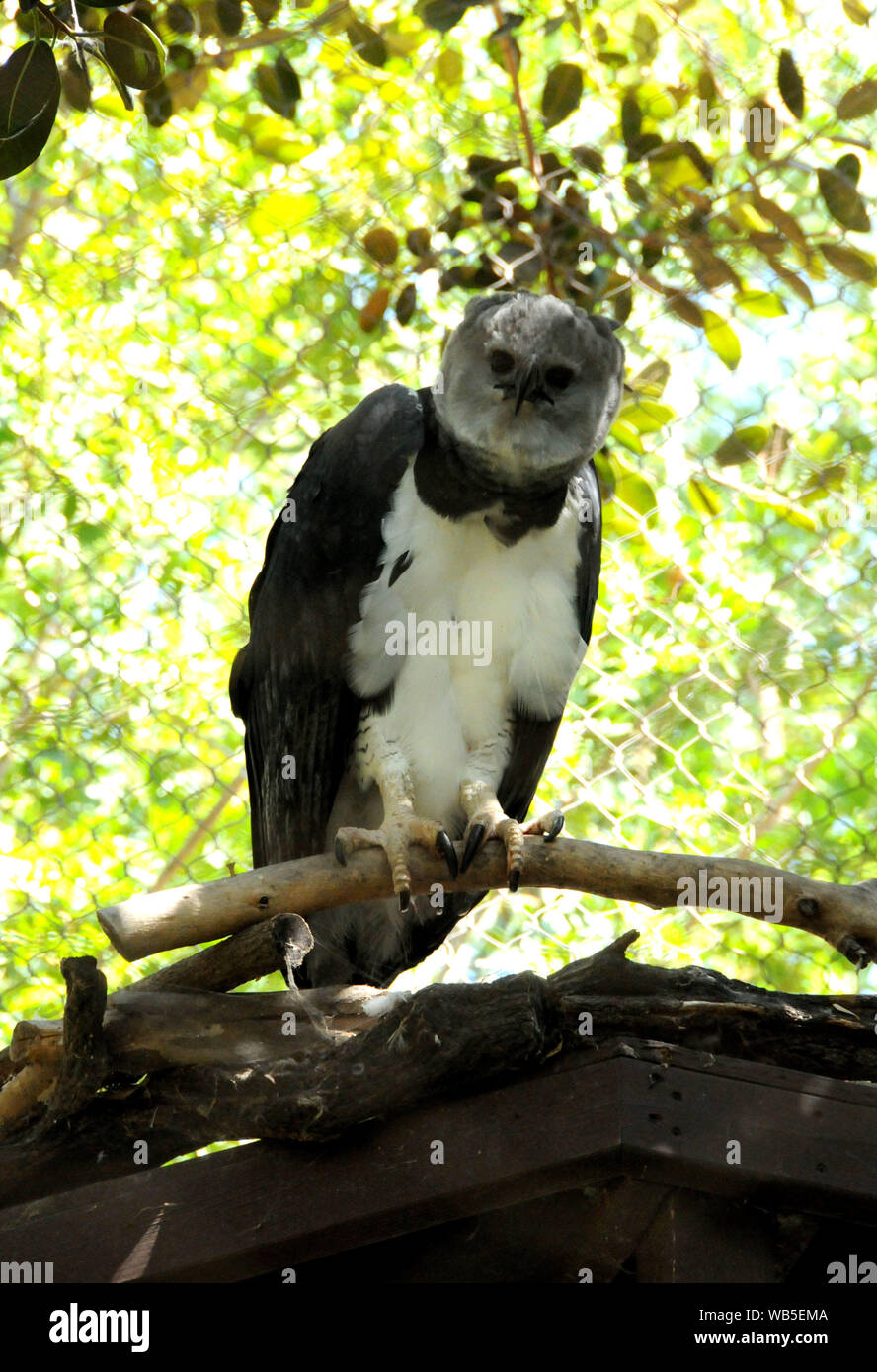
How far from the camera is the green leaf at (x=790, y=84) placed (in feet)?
7.75

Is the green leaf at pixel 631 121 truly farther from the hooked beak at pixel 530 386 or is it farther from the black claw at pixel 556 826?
the black claw at pixel 556 826

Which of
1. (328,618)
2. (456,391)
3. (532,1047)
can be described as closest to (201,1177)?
(532,1047)

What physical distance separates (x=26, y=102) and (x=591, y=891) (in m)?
0.89

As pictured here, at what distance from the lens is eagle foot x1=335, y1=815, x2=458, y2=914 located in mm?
1586

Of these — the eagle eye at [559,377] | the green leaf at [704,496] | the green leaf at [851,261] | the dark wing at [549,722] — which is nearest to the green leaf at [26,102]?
the eagle eye at [559,377]

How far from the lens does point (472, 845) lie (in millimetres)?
1678

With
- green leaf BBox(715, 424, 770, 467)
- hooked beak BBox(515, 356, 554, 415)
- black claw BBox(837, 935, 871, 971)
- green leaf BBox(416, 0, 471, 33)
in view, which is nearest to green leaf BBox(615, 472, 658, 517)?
green leaf BBox(715, 424, 770, 467)

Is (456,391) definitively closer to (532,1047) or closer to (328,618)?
(328,618)

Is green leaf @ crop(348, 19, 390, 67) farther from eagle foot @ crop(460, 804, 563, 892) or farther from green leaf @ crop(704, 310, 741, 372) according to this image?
eagle foot @ crop(460, 804, 563, 892)

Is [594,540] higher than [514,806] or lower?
higher

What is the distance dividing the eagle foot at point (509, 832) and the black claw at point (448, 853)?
0.04 ft

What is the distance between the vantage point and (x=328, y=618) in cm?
187

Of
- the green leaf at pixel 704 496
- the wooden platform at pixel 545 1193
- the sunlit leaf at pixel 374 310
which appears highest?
the sunlit leaf at pixel 374 310
